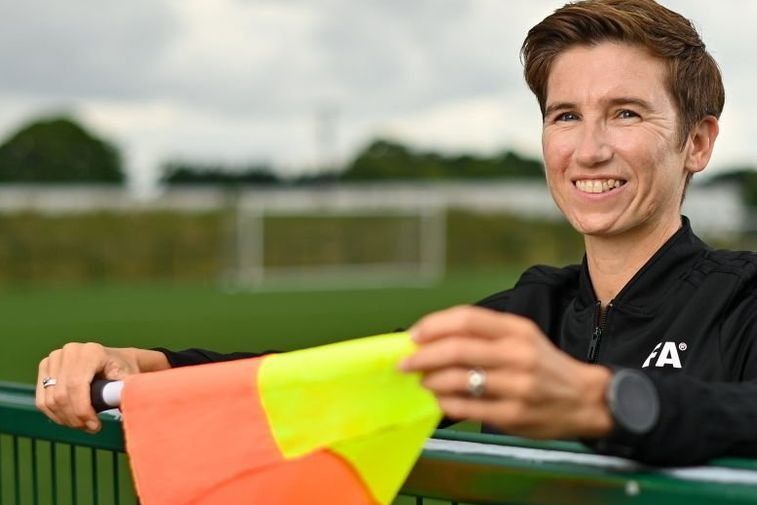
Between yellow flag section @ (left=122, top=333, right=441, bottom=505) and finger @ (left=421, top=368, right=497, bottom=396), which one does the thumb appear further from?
finger @ (left=421, top=368, right=497, bottom=396)

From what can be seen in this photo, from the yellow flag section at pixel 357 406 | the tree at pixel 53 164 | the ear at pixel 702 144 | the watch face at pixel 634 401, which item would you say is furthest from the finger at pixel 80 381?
the tree at pixel 53 164

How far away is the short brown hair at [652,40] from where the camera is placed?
2.10 metres

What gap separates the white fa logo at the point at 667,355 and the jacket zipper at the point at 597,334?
0.40 ft

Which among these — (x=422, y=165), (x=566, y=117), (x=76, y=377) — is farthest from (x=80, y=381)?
(x=422, y=165)

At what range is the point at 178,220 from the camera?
27328mm

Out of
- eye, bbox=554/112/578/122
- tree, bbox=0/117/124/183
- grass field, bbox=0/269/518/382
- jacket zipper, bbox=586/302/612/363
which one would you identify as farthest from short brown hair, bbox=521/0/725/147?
tree, bbox=0/117/124/183

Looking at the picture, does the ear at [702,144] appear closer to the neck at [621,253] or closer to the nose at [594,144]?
A: the neck at [621,253]

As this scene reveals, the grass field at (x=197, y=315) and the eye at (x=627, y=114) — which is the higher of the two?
the eye at (x=627, y=114)

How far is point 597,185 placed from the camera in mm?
2129

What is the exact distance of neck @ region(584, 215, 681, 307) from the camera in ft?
7.22

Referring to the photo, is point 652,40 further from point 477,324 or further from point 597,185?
point 477,324

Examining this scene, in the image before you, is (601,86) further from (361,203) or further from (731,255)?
(361,203)

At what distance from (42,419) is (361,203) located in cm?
2627

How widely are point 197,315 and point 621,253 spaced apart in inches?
626
